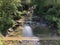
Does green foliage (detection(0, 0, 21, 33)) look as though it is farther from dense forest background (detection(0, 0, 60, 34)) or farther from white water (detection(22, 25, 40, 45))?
white water (detection(22, 25, 40, 45))

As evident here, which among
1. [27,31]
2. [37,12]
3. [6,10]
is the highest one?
[6,10]

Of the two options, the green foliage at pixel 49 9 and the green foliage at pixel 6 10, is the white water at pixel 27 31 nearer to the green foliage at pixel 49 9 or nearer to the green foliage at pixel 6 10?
the green foliage at pixel 49 9

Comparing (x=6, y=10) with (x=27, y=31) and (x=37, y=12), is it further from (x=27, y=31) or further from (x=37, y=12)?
(x=37, y=12)

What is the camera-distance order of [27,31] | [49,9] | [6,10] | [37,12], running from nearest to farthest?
1. [6,10]
2. [49,9]
3. [27,31]
4. [37,12]

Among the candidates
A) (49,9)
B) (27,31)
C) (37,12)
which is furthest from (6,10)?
(37,12)

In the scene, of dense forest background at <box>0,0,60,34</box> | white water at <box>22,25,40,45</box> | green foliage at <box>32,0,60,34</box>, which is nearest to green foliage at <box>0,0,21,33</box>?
dense forest background at <box>0,0,60,34</box>

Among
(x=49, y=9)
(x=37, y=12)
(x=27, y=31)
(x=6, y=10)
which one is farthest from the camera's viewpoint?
(x=37, y=12)

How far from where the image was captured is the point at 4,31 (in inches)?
581

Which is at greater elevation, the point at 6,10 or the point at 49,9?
the point at 6,10

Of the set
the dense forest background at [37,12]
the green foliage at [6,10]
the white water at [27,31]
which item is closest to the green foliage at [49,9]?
the dense forest background at [37,12]

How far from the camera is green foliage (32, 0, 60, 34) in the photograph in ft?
48.8

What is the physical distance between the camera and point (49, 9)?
51.4 ft

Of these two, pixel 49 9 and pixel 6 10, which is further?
pixel 49 9

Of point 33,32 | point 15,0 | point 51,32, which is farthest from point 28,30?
point 15,0
